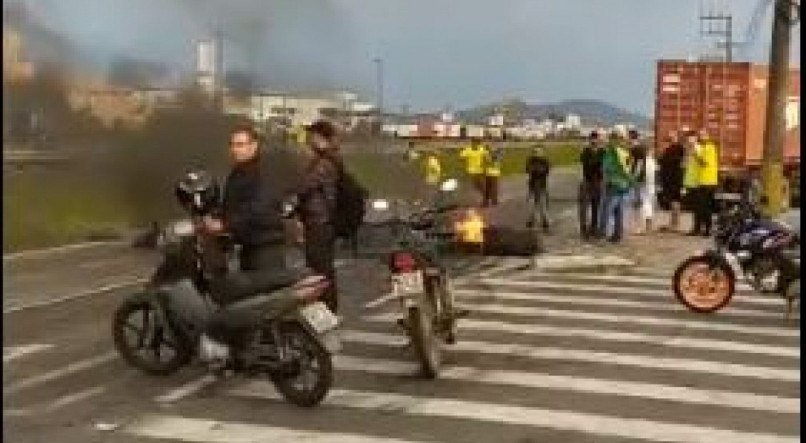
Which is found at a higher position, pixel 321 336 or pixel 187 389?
pixel 321 336

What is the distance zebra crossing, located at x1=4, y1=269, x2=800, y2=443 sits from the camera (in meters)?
8.91

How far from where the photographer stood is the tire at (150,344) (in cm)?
1050

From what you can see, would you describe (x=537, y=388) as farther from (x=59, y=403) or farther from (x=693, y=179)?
(x=693, y=179)

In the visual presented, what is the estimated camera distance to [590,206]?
76.6 feet

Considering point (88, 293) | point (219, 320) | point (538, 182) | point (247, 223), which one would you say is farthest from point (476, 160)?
point (219, 320)

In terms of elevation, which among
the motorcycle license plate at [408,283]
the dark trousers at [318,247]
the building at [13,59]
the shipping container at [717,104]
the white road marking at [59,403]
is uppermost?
the shipping container at [717,104]

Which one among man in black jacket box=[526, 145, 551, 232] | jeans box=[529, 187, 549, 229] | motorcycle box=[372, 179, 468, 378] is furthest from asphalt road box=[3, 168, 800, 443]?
man in black jacket box=[526, 145, 551, 232]

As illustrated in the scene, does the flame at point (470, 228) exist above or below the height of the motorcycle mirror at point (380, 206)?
below

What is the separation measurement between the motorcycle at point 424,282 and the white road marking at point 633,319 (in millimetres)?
2166

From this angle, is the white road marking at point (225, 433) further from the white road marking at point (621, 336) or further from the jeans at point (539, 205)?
the jeans at point (539, 205)

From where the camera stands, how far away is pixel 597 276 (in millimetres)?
18031

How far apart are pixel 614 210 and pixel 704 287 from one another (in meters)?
7.62

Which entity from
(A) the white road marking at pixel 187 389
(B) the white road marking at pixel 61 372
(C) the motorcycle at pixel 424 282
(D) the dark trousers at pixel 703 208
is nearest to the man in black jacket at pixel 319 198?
(C) the motorcycle at pixel 424 282

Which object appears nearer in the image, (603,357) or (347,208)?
(603,357)
